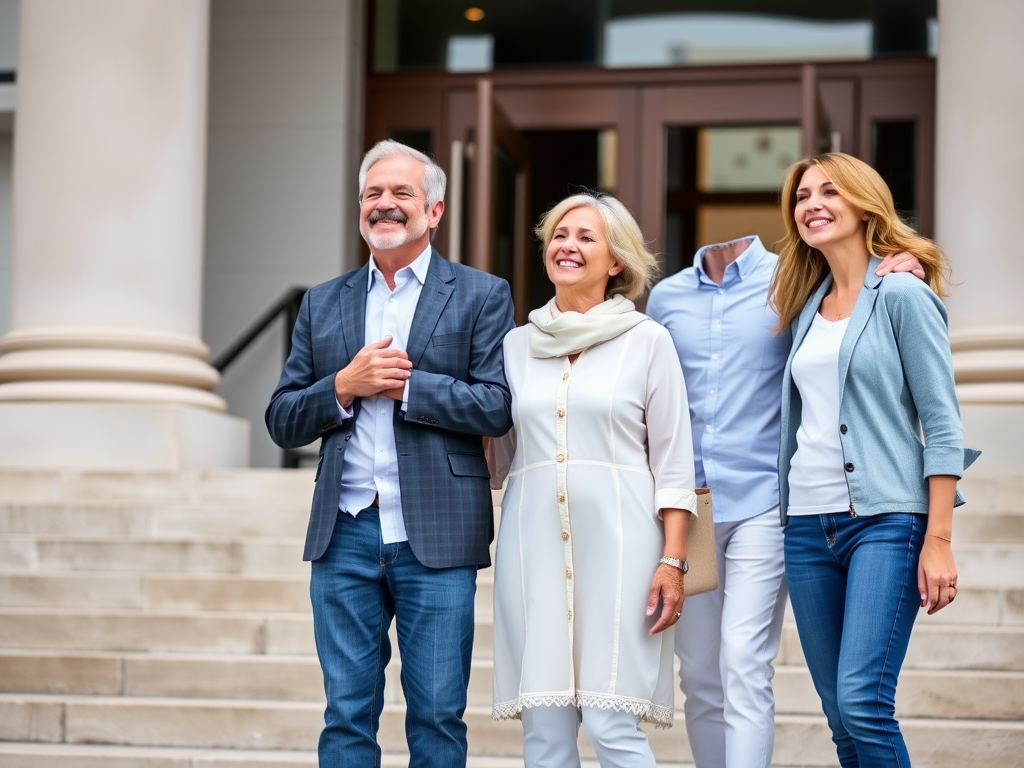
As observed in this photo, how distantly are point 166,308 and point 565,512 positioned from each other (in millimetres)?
4859

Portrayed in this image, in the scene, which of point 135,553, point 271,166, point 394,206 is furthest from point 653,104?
point 394,206

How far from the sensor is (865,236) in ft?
12.0

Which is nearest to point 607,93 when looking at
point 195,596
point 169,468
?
point 169,468

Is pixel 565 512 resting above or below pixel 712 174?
below

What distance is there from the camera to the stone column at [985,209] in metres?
7.30

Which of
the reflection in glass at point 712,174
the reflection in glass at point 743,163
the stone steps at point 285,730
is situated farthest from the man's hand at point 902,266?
the reflection in glass at point 743,163

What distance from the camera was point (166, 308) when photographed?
25.8 ft

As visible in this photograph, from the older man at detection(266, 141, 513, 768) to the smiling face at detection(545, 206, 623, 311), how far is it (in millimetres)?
190

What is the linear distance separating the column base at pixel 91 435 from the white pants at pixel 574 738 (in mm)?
4426

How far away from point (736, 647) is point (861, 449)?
0.67 metres

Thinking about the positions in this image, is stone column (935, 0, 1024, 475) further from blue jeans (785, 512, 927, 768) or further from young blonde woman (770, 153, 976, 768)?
blue jeans (785, 512, 927, 768)

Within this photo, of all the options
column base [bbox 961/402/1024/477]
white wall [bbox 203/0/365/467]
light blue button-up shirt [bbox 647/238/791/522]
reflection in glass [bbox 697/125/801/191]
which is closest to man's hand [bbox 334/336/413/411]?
light blue button-up shirt [bbox 647/238/791/522]

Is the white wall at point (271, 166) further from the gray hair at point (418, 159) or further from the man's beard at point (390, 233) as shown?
the man's beard at point (390, 233)

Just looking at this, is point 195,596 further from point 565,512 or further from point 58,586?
point 565,512
